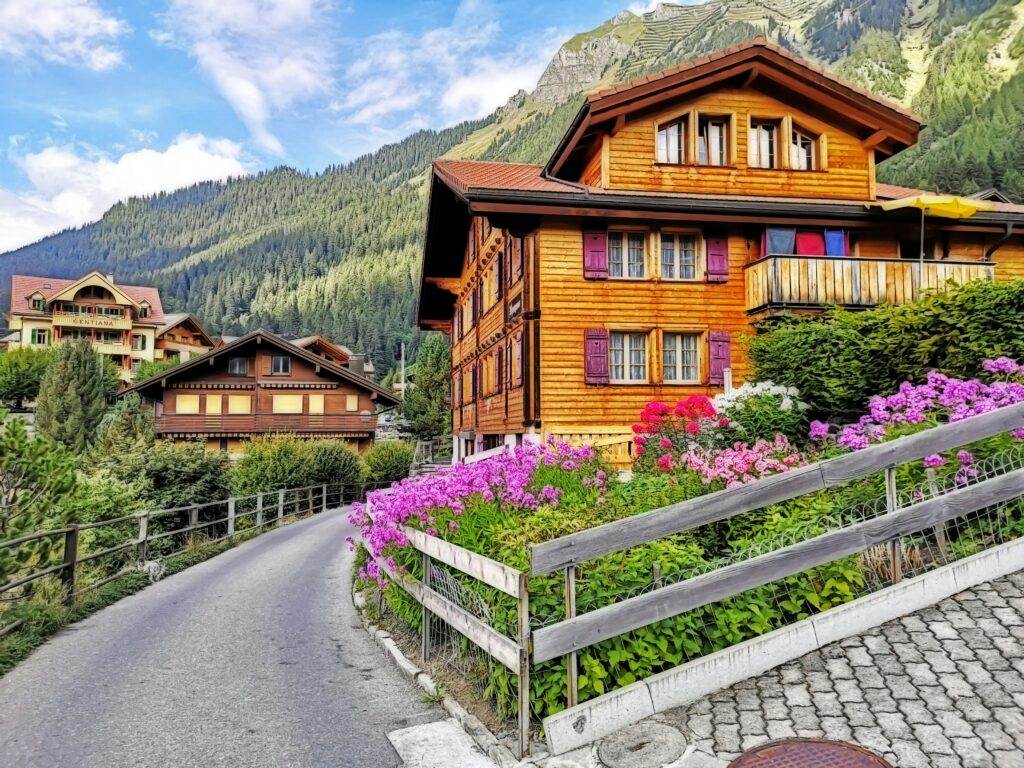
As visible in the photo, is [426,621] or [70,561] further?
[70,561]

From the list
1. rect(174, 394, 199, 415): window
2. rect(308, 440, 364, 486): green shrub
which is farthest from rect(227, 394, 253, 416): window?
rect(308, 440, 364, 486): green shrub

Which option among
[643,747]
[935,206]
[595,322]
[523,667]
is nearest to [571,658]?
[523,667]

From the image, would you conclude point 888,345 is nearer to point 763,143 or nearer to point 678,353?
point 678,353

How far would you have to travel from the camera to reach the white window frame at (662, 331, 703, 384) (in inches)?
743

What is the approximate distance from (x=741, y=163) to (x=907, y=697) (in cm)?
1726

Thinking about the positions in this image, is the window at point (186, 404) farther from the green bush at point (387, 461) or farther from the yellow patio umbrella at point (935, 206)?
the yellow patio umbrella at point (935, 206)

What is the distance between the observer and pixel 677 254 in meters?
19.0

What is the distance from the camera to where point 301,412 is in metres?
44.7

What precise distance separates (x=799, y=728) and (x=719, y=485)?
9.88ft

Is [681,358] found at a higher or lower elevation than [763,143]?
lower

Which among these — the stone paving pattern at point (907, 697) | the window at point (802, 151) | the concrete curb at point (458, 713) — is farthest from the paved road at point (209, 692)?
the window at point (802, 151)

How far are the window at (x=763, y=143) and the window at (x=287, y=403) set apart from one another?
31.3 metres

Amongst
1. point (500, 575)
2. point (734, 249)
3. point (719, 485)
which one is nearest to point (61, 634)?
point (500, 575)

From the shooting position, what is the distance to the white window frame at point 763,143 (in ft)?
66.2
